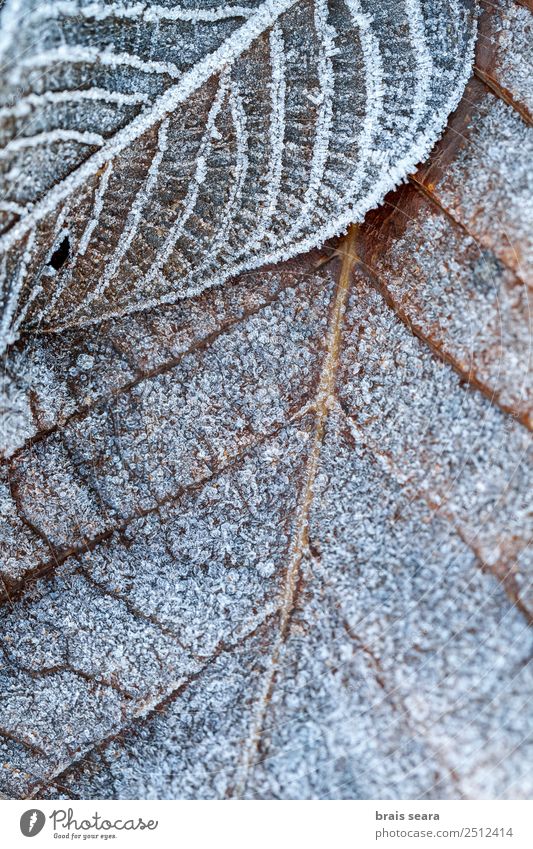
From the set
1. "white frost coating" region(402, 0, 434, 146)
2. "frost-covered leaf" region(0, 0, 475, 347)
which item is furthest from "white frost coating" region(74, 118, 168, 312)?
"white frost coating" region(402, 0, 434, 146)

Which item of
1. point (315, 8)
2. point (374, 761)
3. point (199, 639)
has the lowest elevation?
point (374, 761)
